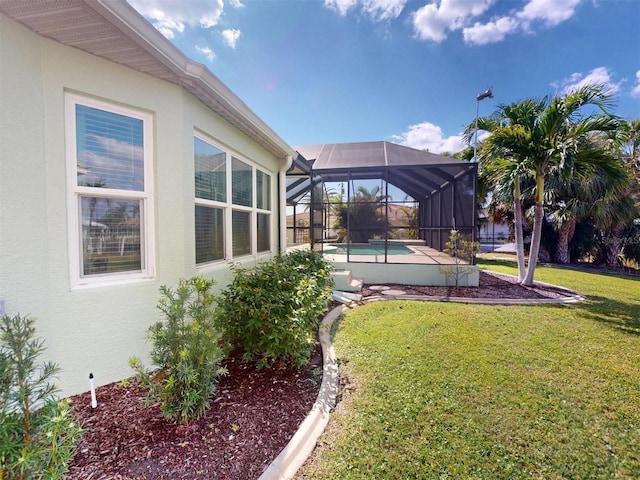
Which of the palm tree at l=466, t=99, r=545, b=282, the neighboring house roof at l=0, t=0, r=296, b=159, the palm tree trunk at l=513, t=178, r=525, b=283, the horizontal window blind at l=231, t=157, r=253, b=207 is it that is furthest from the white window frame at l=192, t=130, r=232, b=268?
the palm tree trunk at l=513, t=178, r=525, b=283

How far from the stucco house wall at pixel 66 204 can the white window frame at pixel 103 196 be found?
0.04 m

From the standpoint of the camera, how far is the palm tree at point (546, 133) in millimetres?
7148

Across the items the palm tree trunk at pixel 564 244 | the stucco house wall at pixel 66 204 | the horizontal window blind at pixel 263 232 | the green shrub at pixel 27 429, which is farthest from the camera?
the palm tree trunk at pixel 564 244

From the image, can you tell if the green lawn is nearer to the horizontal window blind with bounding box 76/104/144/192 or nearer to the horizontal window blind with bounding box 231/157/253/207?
the horizontal window blind with bounding box 231/157/253/207

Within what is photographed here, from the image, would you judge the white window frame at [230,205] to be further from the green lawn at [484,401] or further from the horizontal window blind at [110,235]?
the green lawn at [484,401]

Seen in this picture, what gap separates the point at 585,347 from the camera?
4.52 metres

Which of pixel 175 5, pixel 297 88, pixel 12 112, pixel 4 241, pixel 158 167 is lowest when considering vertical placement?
pixel 4 241

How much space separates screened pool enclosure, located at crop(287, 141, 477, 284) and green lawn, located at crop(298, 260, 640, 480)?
15.2ft

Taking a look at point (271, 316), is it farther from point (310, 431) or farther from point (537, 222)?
point (537, 222)

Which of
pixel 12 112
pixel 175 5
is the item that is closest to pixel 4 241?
pixel 12 112

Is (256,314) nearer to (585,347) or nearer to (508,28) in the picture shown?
(585,347)

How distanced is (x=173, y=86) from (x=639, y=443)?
21.4ft

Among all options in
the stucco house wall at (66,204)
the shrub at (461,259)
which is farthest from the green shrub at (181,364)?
the shrub at (461,259)

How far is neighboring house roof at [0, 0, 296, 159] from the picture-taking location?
229 cm
